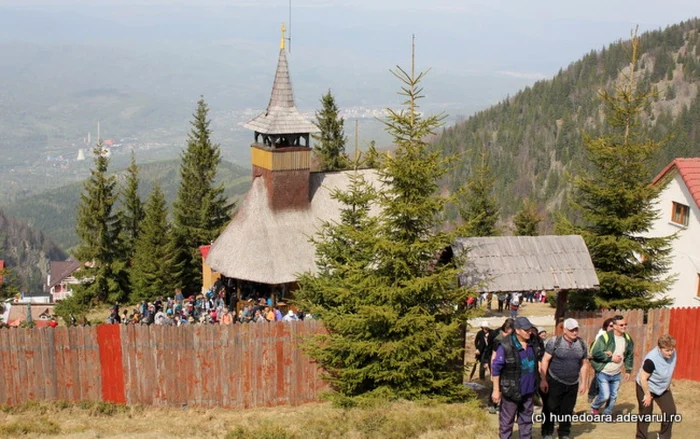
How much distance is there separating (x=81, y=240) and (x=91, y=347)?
25.1 m

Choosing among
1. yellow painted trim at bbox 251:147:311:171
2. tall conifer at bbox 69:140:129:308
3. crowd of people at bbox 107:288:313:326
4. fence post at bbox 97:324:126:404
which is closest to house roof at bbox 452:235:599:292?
crowd of people at bbox 107:288:313:326

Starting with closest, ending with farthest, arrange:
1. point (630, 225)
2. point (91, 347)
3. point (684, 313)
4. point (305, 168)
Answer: point (91, 347)
point (684, 313)
point (630, 225)
point (305, 168)

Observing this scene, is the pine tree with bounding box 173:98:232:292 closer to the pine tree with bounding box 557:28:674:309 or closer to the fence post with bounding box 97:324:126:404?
the fence post with bounding box 97:324:126:404

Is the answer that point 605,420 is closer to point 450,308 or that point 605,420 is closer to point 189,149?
point 450,308

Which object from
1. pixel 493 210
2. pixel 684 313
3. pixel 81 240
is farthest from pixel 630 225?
pixel 81 240

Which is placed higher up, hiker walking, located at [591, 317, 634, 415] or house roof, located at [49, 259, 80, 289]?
hiker walking, located at [591, 317, 634, 415]

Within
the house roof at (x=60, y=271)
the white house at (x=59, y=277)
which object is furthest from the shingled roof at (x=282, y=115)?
the house roof at (x=60, y=271)

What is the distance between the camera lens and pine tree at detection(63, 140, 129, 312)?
38.1 m

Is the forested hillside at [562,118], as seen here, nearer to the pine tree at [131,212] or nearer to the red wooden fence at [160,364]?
the pine tree at [131,212]

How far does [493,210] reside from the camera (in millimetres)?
41562

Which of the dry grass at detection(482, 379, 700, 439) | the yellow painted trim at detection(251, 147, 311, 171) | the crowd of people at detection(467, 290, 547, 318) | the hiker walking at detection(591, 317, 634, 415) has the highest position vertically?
the yellow painted trim at detection(251, 147, 311, 171)

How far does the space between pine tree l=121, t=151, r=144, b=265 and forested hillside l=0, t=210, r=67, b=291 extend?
11524 cm

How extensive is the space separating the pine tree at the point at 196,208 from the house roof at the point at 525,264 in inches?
1063

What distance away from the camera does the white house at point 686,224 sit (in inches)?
1101
